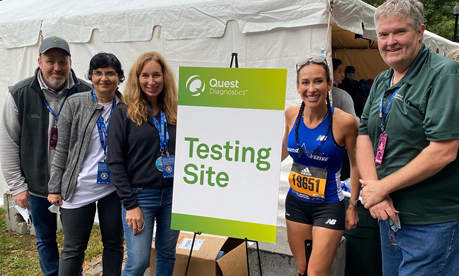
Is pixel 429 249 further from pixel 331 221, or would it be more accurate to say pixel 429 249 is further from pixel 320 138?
pixel 320 138

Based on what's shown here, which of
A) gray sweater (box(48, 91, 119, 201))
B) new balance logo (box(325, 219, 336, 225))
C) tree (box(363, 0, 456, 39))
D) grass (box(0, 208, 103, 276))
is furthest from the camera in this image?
tree (box(363, 0, 456, 39))

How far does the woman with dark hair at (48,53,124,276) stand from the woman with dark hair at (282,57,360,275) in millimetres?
1186

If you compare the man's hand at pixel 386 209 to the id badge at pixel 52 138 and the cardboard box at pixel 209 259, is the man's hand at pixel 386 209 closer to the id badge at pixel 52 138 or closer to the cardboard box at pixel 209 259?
the cardboard box at pixel 209 259

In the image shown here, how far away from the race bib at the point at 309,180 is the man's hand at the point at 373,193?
421 mm

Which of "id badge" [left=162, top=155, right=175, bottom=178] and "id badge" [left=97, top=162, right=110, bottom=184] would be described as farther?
"id badge" [left=97, top=162, right=110, bottom=184]

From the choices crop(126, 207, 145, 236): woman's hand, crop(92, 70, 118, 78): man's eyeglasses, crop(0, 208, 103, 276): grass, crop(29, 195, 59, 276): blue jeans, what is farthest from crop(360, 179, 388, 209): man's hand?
crop(0, 208, 103, 276): grass

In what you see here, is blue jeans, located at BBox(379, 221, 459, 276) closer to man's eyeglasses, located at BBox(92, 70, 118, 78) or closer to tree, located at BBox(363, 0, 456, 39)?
man's eyeglasses, located at BBox(92, 70, 118, 78)

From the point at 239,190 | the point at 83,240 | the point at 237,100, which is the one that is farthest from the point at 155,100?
the point at 83,240

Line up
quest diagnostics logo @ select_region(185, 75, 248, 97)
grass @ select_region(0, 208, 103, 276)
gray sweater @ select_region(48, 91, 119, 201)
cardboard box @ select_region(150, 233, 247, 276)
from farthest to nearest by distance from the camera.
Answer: grass @ select_region(0, 208, 103, 276) → cardboard box @ select_region(150, 233, 247, 276) → gray sweater @ select_region(48, 91, 119, 201) → quest diagnostics logo @ select_region(185, 75, 248, 97)

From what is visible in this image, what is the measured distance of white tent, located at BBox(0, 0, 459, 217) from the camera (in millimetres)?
3816

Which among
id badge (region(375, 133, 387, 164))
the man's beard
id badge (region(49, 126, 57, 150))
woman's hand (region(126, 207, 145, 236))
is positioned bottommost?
woman's hand (region(126, 207, 145, 236))

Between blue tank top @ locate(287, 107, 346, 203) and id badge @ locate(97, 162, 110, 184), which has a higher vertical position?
blue tank top @ locate(287, 107, 346, 203)

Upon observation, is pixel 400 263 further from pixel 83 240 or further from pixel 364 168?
pixel 83 240

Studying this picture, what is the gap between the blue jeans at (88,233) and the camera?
2395 millimetres
